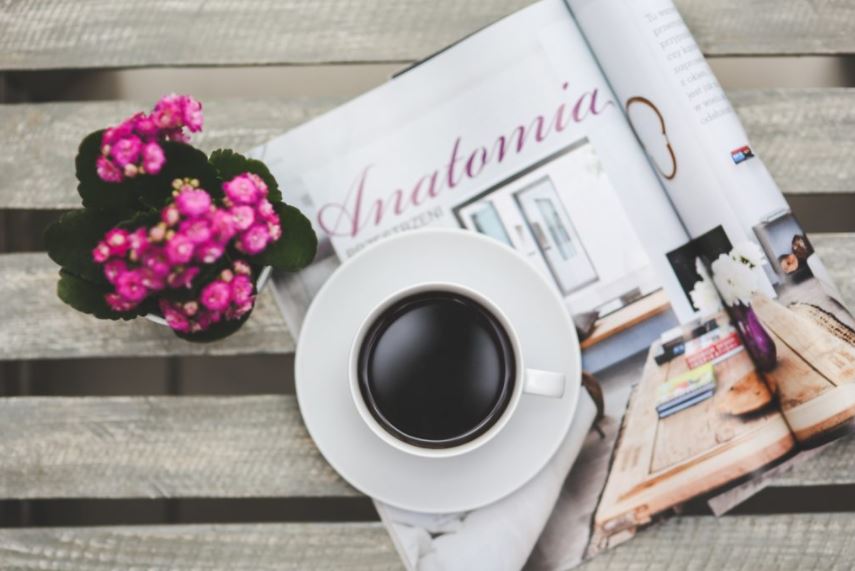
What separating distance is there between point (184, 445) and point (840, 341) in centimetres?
58

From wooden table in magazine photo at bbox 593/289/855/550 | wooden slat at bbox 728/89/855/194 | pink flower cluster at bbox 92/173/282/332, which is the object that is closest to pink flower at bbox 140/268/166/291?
pink flower cluster at bbox 92/173/282/332

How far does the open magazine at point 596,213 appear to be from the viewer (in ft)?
2.02

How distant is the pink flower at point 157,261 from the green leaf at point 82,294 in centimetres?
8

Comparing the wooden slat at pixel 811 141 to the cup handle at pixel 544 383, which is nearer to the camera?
the cup handle at pixel 544 383

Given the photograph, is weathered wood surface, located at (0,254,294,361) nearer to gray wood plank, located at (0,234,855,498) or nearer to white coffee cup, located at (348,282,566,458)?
gray wood plank, located at (0,234,855,498)

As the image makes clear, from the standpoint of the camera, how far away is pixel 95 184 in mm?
470

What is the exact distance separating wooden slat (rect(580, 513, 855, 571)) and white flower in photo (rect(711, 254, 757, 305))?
20 centimetres

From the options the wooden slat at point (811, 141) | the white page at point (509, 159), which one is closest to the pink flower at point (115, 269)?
the white page at point (509, 159)

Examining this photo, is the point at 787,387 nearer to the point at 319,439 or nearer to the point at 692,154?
the point at 692,154

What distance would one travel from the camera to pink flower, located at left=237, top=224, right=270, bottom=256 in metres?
0.46

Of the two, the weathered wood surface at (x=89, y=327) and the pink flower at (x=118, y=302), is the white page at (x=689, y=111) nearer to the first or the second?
the weathered wood surface at (x=89, y=327)

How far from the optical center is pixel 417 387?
0.58m

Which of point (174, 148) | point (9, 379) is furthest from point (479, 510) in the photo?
point (9, 379)

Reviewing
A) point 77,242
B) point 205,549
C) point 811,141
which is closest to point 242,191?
point 77,242
